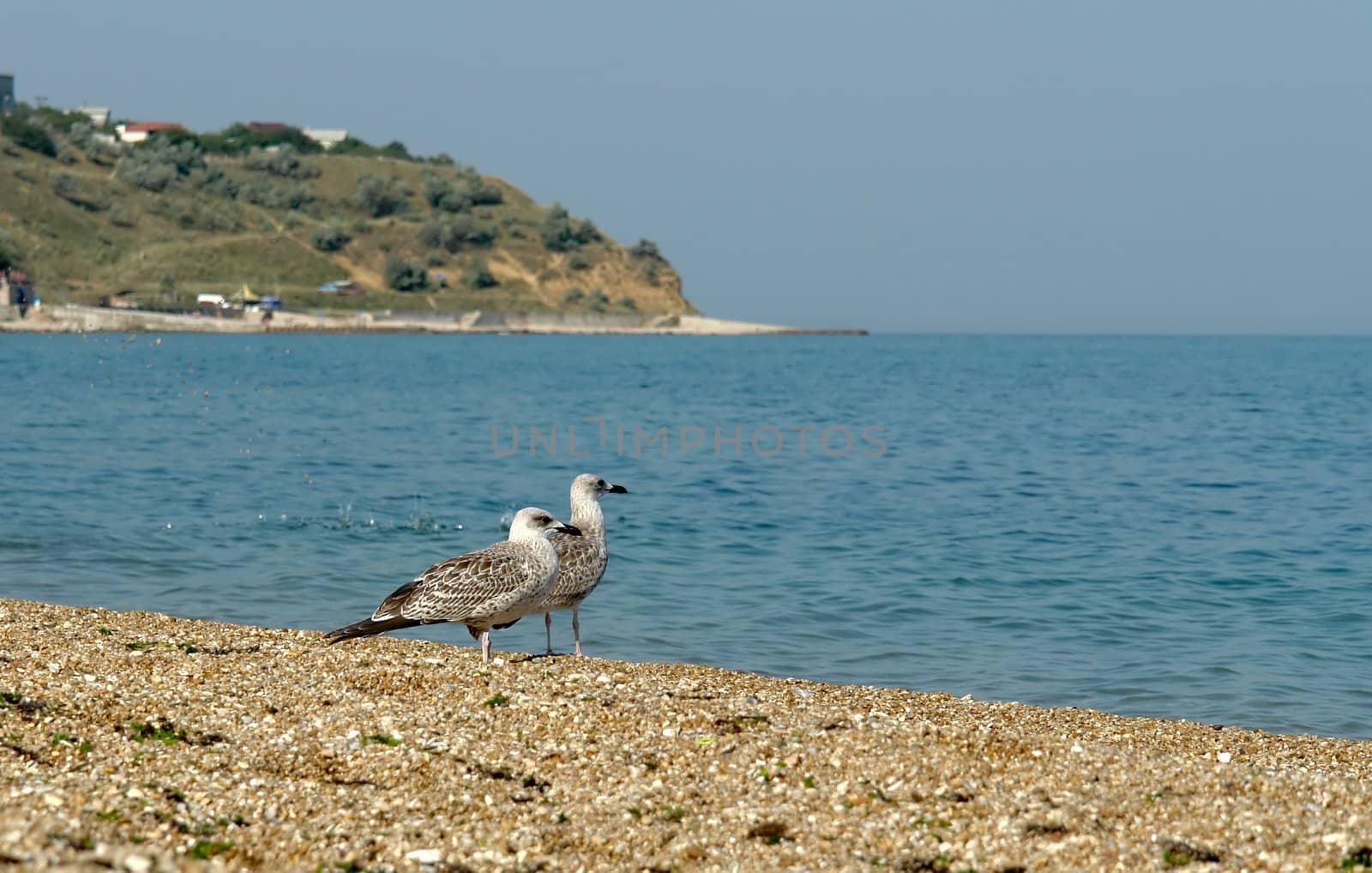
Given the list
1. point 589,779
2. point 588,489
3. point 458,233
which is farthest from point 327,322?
point 589,779

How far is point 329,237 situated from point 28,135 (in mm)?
39021

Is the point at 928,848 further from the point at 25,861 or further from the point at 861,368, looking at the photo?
the point at 861,368

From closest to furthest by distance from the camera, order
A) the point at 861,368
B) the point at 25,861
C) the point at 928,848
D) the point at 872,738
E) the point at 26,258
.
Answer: the point at 25,861, the point at 928,848, the point at 872,738, the point at 861,368, the point at 26,258

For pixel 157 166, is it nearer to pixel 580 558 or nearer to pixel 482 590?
pixel 580 558

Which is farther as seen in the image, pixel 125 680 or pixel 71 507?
pixel 71 507

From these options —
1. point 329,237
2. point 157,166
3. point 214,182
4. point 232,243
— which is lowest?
point 232,243

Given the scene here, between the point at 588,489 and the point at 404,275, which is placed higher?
the point at 404,275

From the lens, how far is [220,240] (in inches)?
6634

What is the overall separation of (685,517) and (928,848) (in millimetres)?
18827

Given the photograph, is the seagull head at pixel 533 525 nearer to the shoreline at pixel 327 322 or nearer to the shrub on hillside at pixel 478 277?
the shoreline at pixel 327 322

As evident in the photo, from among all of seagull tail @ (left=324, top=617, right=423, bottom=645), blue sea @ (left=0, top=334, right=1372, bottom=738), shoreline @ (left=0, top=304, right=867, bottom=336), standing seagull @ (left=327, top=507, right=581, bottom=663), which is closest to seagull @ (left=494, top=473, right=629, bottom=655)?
standing seagull @ (left=327, top=507, right=581, bottom=663)

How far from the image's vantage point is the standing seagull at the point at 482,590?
1263cm

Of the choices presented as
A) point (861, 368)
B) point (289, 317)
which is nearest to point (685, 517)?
point (861, 368)

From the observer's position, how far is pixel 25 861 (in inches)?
243
